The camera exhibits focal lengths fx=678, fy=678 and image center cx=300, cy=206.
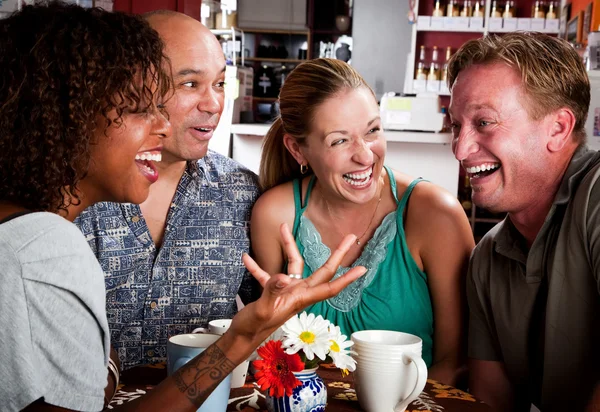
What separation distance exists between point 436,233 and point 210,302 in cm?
70

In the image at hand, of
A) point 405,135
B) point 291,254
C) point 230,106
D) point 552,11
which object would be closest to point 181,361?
point 291,254

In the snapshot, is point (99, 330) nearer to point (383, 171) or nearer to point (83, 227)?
point (83, 227)

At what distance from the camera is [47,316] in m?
0.92

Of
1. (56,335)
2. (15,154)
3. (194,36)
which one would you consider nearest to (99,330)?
(56,335)

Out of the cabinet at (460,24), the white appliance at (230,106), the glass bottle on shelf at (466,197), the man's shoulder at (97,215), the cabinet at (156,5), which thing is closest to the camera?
the man's shoulder at (97,215)

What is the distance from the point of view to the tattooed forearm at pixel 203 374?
113 cm

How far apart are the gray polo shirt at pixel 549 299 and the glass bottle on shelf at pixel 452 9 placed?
6.97 m

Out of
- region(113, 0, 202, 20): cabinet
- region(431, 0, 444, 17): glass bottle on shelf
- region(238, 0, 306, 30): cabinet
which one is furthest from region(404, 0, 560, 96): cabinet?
region(113, 0, 202, 20): cabinet

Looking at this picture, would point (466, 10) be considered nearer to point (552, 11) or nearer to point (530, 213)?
point (552, 11)

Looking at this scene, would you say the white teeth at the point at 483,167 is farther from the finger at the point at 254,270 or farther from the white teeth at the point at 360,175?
the finger at the point at 254,270

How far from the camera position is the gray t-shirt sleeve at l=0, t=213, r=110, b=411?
903mm

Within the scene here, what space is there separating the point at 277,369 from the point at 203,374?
0.15 m

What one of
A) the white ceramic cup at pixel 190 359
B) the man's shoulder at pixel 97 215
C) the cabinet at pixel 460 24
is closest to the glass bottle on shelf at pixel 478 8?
the cabinet at pixel 460 24

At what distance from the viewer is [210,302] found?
2.03 metres
